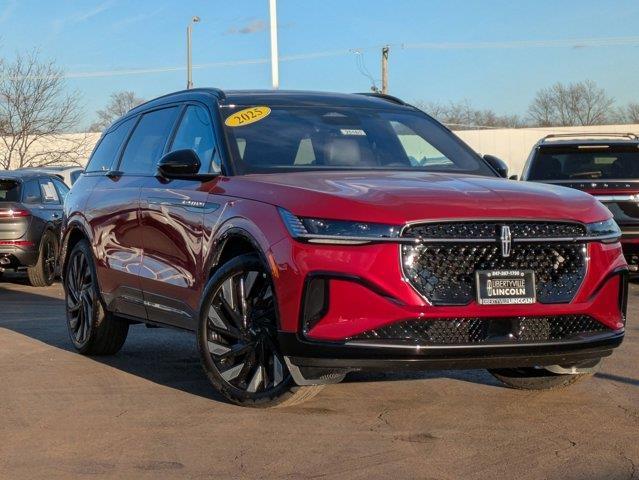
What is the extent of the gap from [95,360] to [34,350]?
76 cm

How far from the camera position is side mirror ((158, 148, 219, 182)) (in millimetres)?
6895

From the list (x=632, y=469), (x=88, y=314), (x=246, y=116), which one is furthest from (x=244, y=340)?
(x=88, y=314)

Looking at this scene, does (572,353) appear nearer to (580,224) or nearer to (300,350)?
(580,224)

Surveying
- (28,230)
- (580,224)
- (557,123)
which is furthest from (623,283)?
(557,123)

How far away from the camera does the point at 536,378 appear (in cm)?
693

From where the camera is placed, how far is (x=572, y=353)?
5.98 m

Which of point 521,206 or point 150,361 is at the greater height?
point 521,206

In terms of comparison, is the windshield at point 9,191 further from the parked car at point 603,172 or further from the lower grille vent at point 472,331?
the lower grille vent at point 472,331

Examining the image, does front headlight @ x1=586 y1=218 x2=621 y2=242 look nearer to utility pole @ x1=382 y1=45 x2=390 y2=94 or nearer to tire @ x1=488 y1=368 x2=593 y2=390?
tire @ x1=488 y1=368 x2=593 y2=390

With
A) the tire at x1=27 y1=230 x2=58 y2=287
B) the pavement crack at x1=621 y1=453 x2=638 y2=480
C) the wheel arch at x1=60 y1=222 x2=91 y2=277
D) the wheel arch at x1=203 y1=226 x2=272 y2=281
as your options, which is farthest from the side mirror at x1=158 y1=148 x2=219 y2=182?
the tire at x1=27 y1=230 x2=58 y2=287

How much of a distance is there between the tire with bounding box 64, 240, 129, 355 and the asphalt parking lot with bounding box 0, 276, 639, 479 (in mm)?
332

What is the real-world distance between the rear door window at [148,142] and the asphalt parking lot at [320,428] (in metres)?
1.40

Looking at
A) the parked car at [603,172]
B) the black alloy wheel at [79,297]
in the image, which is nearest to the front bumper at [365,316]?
the black alloy wheel at [79,297]

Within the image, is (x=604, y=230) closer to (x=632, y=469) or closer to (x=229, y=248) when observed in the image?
(x=632, y=469)
